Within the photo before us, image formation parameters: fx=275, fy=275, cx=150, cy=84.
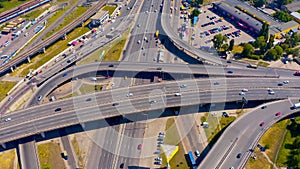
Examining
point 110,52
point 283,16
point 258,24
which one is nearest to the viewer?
point 110,52

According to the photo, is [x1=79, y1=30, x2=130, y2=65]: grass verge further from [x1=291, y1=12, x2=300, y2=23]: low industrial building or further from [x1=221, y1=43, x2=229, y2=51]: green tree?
[x1=291, y1=12, x2=300, y2=23]: low industrial building

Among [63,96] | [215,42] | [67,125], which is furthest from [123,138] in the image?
[215,42]

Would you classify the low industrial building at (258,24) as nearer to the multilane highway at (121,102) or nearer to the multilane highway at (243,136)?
the multilane highway at (121,102)

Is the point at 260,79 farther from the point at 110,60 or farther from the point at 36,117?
the point at 36,117

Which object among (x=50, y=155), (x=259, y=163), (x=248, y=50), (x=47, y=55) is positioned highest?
(x=47, y=55)

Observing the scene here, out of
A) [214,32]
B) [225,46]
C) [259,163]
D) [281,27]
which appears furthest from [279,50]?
[259,163]

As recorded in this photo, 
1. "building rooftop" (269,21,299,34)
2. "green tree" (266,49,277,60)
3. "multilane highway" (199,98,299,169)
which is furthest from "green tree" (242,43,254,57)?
"multilane highway" (199,98,299,169)

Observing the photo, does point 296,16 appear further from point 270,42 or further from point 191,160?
point 191,160
